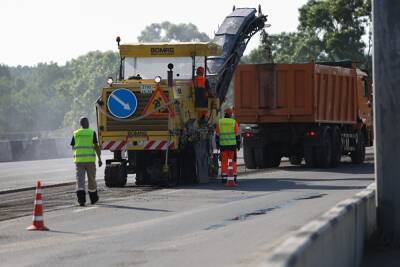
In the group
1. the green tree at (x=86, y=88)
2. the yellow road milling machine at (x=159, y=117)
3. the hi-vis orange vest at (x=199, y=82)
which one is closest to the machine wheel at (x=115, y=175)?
the yellow road milling machine at (x=159, y=117)

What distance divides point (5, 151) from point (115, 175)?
26.5 metres

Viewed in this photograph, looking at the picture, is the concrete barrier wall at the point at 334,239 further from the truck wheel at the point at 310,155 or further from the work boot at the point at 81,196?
the truck wheel at the point at 310,155

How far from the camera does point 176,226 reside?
1589 cm

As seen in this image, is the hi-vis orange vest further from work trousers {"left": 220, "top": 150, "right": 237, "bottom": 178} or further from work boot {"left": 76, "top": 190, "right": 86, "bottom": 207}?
work boot {"left": 76, "top": 190, "right": 86, "bottom": 207}

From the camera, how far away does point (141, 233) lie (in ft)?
49.2

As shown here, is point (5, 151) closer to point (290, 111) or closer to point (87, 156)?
point (290, 111)

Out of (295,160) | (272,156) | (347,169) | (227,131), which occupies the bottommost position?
(347,169)

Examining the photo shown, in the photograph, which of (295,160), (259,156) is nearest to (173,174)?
(259,156)

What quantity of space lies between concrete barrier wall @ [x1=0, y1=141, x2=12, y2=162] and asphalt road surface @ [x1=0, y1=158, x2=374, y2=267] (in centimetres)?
2638

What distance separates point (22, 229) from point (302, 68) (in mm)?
16917

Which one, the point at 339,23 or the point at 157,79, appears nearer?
the point at 157,79

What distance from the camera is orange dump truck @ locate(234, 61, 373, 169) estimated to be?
1262 inches

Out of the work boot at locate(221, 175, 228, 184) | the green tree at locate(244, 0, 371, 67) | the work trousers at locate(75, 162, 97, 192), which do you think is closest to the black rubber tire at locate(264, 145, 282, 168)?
the work boot at locate(221, 175, 228, 184)

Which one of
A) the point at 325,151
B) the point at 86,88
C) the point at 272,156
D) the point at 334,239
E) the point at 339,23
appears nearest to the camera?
the point at 334,239
